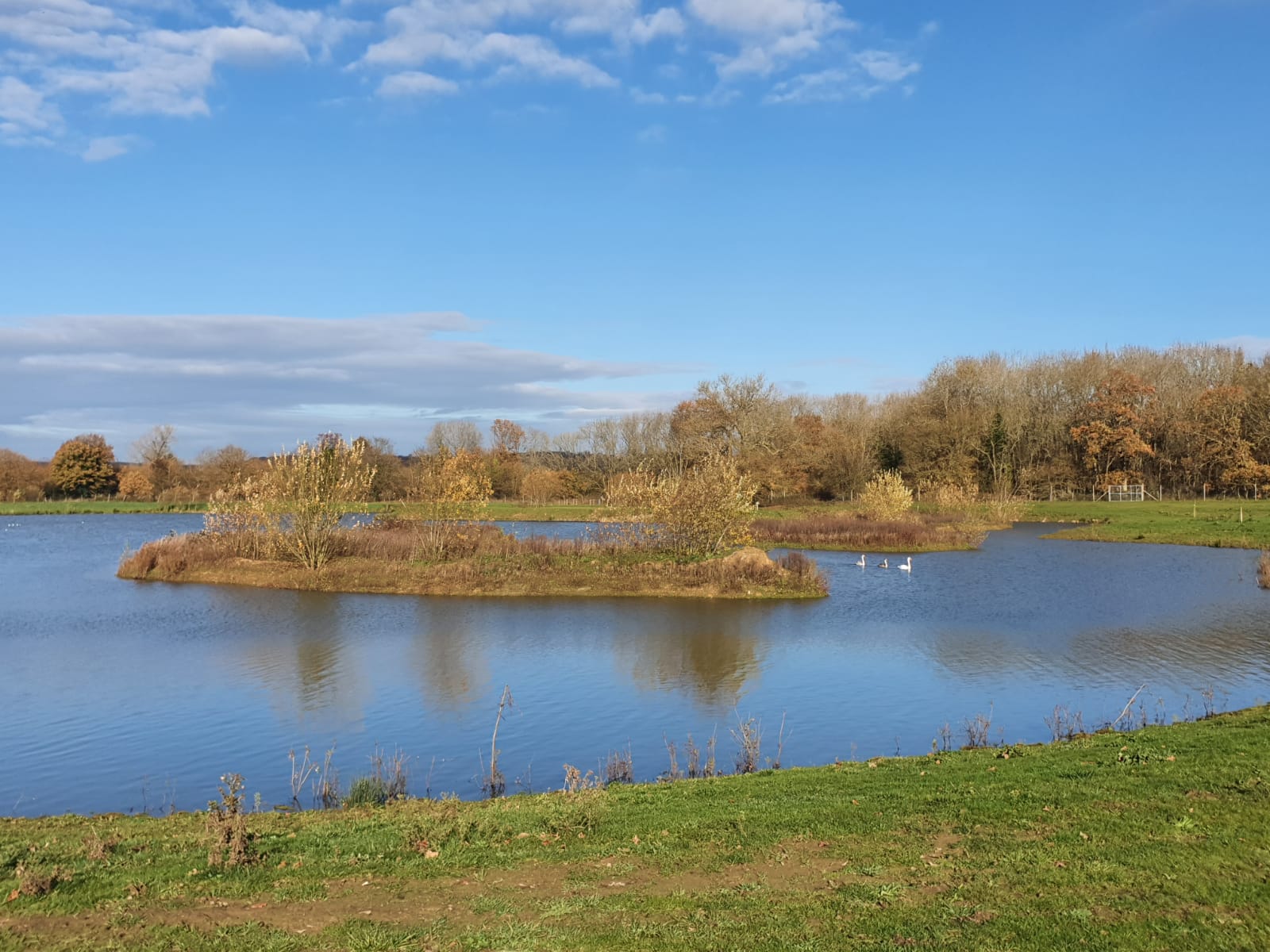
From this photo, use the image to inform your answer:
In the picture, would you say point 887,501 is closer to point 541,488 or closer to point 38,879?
point 541,488

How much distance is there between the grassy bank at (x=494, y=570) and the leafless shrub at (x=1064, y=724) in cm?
1467

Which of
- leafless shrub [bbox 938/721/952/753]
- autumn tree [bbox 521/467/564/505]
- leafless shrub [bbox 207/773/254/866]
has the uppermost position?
autumn tree [bbox 521/467/564/505]

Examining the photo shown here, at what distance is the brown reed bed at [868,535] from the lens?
46094 mm

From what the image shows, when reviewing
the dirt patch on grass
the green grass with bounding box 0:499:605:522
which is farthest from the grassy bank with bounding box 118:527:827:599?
the green grass with bounding box 0:499:605:522

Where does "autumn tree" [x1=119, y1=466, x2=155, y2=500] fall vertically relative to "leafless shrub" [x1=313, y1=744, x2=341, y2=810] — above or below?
above

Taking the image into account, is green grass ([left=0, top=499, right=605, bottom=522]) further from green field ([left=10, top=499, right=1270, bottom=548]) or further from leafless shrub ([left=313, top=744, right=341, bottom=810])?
leafless shrub ([left=313, top=744, right=341, bottom=810])

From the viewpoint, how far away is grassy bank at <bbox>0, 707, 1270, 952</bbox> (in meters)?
6.13

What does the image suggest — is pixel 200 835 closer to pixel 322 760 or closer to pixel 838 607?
pixel 322 760

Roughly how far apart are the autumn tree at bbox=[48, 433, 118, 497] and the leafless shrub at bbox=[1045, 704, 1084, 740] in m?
101

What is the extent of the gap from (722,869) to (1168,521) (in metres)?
55.3

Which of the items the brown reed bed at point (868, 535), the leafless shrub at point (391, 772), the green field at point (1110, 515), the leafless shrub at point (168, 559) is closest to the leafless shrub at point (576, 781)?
the leafless shrub at point (391, 772)

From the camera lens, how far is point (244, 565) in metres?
34.9

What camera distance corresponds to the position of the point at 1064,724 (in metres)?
14.7

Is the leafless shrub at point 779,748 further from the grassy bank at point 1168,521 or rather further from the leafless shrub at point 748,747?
the grassy bank at point 1168,521
